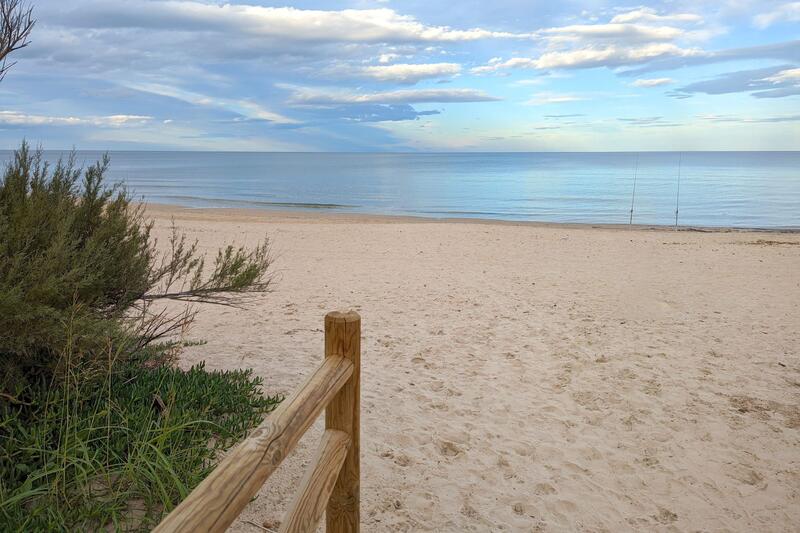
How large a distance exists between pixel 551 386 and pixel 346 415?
12.1 feet

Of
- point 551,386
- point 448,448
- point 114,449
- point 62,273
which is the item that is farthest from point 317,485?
point 551,386

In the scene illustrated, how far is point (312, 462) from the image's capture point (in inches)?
97.0

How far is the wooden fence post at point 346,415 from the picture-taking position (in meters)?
2.67

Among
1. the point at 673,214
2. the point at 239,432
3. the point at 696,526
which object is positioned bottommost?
the point at 696,526

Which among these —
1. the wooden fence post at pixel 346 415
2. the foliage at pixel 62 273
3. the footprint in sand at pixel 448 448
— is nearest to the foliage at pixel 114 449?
the foliage at pixel 62 273

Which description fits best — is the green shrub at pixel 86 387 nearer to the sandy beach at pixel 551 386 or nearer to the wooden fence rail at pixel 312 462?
the sandy beach at pixel 551 386

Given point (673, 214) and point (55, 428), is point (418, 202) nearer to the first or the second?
point (673, 214)

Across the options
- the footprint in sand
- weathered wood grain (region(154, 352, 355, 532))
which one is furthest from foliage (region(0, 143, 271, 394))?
the footprint in sand

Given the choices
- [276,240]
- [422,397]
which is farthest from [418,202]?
[422,397]

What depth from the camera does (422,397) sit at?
18.3 feet

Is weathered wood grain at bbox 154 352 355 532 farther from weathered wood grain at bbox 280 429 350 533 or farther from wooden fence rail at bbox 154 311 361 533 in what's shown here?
weathered wood grain at bbox 280 429 350 533

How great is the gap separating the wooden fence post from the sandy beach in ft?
2.44

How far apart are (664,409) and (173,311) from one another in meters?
6.76

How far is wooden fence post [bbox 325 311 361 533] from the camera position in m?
2.67
